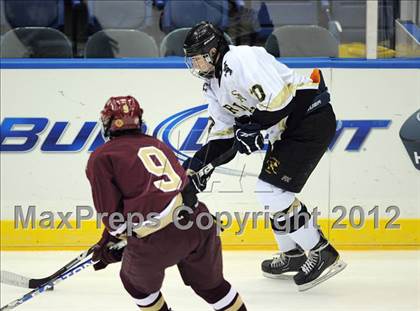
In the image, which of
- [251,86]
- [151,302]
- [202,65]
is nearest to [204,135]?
[202,65]

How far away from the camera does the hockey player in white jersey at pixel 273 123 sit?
131 inches

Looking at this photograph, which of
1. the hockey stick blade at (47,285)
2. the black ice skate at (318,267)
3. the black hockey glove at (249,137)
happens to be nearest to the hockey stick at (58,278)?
the hockey stick blade at (47,285)

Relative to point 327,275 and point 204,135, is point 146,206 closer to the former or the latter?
point 327,275

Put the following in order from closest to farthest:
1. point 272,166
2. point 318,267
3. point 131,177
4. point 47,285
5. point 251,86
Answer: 1. point 131,177
2. point 47,285
3. point 251,86
4. point 272,166
5. point 318,267

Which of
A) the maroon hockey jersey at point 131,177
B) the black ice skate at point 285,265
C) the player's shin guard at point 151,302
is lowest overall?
the black ice skate at point 285,265

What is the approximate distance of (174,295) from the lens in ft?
11.8

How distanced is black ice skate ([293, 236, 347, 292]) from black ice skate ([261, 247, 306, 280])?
0.14 meters

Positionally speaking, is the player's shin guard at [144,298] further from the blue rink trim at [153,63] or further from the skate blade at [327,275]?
the blue rink trim at [153,63]

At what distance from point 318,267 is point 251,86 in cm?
89

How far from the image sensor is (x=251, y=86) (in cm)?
330

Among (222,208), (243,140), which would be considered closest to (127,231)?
(243,140)

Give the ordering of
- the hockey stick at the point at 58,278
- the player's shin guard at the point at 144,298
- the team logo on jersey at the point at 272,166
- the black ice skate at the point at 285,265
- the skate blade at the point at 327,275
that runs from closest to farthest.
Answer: the player's shin guard at the point at 144,298 → the hockey stick at the point at 58,278 → the team logo on jersey at the point at 272,166 → the skate blade at the point at 327,275 → the black ice skate at the point at 285,265

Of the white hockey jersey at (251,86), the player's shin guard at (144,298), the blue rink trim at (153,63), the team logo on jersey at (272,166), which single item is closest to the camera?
the player's shin guard at (144,298)

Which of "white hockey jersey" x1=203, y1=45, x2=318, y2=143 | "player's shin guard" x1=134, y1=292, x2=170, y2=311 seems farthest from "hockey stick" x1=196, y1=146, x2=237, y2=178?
"player's shin guard" x1=134, y1=292, x2=170, y2=311
